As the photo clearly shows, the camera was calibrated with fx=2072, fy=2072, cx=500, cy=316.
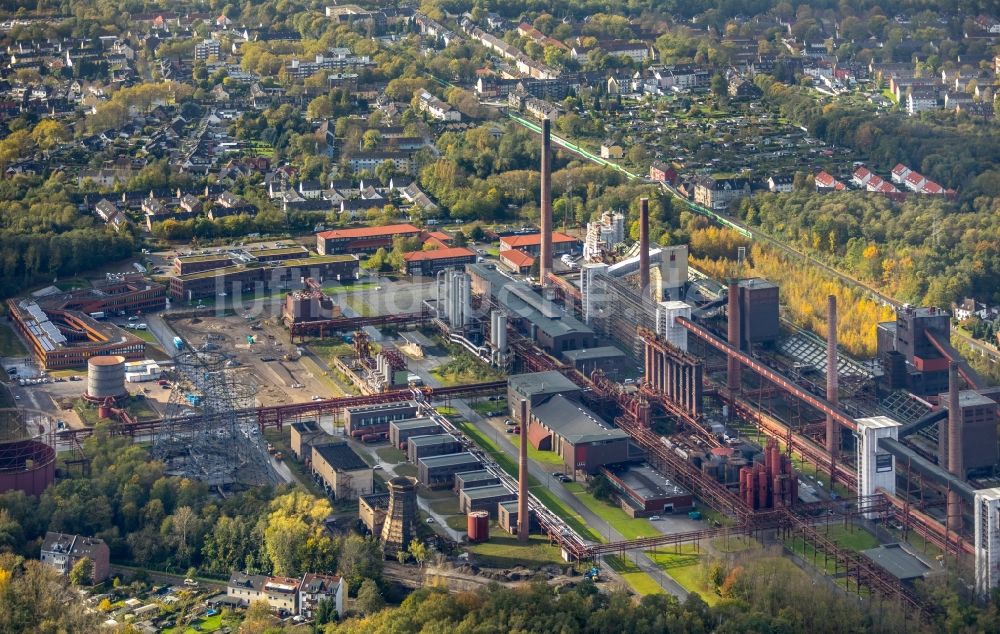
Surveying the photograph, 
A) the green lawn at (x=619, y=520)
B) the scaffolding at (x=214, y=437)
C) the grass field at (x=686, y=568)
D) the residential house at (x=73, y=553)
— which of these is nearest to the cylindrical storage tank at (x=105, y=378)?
the scaffolding at (x=214, y=437)

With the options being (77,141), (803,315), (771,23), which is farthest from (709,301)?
(771,23)

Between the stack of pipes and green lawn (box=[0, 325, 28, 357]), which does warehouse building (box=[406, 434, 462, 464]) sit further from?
green lawn (box=[0, 325, 28, 357])

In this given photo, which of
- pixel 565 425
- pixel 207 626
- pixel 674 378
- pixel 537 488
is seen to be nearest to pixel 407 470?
pixel 537 488

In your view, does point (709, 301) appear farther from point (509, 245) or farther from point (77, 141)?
point (77, 141)

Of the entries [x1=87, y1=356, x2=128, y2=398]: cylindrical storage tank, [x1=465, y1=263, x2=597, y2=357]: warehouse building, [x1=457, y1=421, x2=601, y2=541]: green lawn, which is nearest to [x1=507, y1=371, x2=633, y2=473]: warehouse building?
[x1=457, y1=421, x2=601, y2=541]: green lawn

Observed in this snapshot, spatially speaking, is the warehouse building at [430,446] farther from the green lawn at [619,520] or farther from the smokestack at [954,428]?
the smokestack at [954,428]

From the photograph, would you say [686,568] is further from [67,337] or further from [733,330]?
[67,337]
